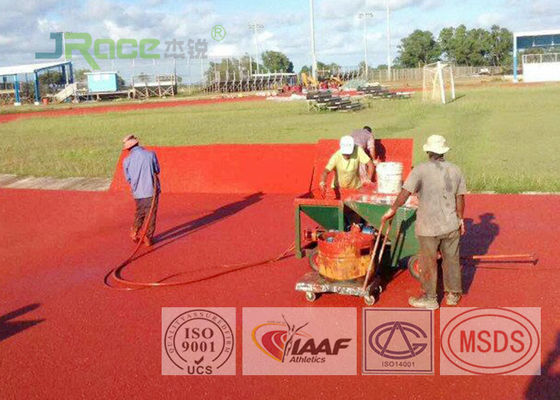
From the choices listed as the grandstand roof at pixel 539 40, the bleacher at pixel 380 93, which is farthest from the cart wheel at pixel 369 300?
the grandstand roof at pixel 539 40

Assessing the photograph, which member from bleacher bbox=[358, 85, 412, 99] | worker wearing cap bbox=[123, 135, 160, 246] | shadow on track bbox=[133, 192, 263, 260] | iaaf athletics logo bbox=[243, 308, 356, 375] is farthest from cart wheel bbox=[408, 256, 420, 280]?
bleacher bbox=[358, 85, 412, 99]

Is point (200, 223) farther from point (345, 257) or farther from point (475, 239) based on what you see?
point (345, 257)

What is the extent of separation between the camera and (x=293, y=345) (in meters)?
6.11

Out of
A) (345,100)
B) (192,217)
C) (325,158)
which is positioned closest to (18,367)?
(192,217)

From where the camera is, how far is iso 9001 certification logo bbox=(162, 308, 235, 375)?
5750 millimetres

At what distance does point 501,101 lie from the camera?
1551 inches

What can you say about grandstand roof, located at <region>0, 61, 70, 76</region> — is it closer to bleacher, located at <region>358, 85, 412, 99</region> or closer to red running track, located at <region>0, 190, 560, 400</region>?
bleacher, located at <region>358, 85, 412, 99</region>

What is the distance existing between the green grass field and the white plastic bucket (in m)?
5.37

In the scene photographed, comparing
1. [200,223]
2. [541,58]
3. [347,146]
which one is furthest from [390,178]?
[541,58]

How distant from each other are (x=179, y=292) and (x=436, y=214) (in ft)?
10.4

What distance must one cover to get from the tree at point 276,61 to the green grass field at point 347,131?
315ft

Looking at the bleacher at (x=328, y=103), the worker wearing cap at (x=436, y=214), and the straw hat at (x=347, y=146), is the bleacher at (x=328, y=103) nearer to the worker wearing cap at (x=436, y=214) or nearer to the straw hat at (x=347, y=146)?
the straw hat at (x=347, y=146)

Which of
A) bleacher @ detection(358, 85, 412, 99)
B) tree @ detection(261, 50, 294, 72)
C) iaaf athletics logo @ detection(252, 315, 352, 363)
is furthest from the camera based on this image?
tree @ detection(261, 50, 294, 72)

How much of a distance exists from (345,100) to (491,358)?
36.5 meters
